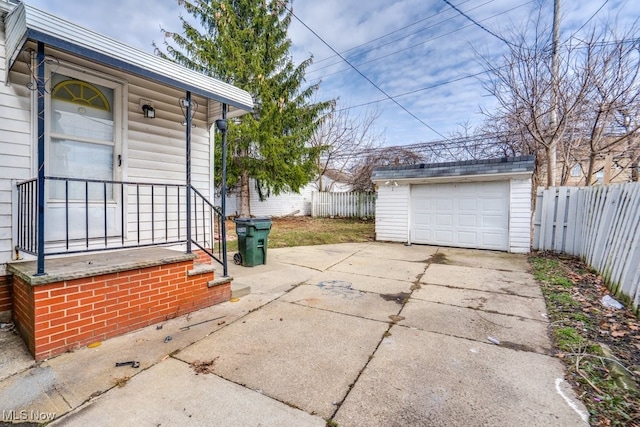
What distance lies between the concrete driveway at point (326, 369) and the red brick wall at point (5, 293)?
1287 millimetres

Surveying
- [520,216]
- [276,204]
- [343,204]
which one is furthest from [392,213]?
[276,204]

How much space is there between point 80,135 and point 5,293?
1.93m

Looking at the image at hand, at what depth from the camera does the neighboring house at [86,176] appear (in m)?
2.47

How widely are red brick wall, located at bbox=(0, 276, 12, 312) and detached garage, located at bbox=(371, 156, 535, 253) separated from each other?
27.5 feet

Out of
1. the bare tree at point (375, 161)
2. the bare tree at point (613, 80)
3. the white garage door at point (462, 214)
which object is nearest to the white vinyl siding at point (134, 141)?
the white garage door at point (462, 214)

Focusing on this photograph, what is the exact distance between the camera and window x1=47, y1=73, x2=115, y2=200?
3.40 m

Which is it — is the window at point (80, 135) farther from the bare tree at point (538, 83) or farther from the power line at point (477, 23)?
the bare tree at point (538, 83)

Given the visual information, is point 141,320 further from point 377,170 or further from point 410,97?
point 410,97

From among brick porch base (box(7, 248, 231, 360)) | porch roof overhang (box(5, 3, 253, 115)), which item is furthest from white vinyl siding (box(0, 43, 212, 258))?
brick porch base (box(7, 248, 231, 360))

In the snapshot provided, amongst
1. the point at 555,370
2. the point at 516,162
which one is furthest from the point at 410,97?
the point at 555,370

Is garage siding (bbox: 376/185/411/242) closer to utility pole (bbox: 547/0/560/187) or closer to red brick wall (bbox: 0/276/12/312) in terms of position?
utility pole (bbox: 547/0/560/187)

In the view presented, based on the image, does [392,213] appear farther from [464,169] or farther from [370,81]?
[370,81]

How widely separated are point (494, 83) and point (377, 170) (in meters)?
3.90

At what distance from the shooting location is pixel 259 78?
36.9ft
